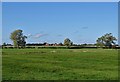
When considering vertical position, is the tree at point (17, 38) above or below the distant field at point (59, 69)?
above

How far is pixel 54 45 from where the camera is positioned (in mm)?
148125

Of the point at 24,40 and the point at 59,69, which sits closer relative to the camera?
the point at 59,69

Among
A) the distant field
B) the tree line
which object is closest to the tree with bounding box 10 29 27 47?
the tree line

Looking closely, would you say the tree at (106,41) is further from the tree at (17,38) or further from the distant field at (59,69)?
the distant field at (59,69)

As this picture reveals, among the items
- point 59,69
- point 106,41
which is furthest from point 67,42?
point 59,69

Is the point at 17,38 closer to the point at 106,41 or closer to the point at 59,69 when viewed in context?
the point at 106,41

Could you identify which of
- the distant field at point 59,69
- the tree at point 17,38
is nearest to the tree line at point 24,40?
the tree at point 17,38

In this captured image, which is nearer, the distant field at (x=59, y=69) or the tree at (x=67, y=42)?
the distant field at (x=59, y=69)

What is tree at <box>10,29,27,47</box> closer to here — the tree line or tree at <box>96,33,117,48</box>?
the tree line

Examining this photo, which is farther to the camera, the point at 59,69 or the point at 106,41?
the point at 106,41

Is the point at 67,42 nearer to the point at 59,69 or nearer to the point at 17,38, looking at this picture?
the point at 17,38

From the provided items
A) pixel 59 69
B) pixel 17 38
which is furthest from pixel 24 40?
pixel 59 69

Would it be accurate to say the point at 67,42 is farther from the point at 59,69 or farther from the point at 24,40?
the point at 59,69

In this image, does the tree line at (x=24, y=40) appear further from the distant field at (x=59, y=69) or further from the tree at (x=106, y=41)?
the distant field at (x=59, y=69)
